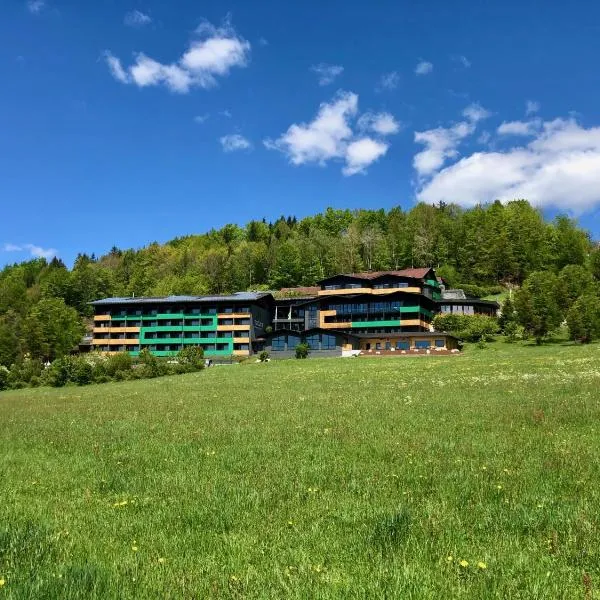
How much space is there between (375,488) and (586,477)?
4136 millimetres

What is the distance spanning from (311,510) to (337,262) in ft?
470

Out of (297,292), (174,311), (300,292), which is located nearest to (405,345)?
(300,292)

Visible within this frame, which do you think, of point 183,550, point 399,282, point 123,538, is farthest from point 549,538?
point 399,282

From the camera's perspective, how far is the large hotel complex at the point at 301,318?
99.9 metres

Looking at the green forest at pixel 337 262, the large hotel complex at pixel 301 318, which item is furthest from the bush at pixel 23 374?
the large hotel complex at pixel 301 318

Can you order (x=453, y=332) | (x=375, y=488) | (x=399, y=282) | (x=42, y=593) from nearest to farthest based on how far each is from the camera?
(x=42, y=593) → (x=375, y=488) → (x=453, y=332) → (x=399, y=282)

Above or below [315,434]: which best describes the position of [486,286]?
above

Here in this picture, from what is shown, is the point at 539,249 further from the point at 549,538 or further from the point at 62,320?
the point at 549,538

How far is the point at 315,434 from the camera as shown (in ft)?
54.1

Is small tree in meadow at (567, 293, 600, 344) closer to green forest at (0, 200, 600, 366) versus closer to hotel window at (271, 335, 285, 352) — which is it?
green forest at (0, 200, 600, 366)

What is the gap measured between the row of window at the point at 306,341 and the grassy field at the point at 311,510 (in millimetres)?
79560

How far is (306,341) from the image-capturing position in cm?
9962

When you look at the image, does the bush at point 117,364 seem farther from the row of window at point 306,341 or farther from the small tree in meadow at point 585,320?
the small tree in meadow at point 585,320

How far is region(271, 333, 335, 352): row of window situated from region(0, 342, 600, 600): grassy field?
79560 millimetres
